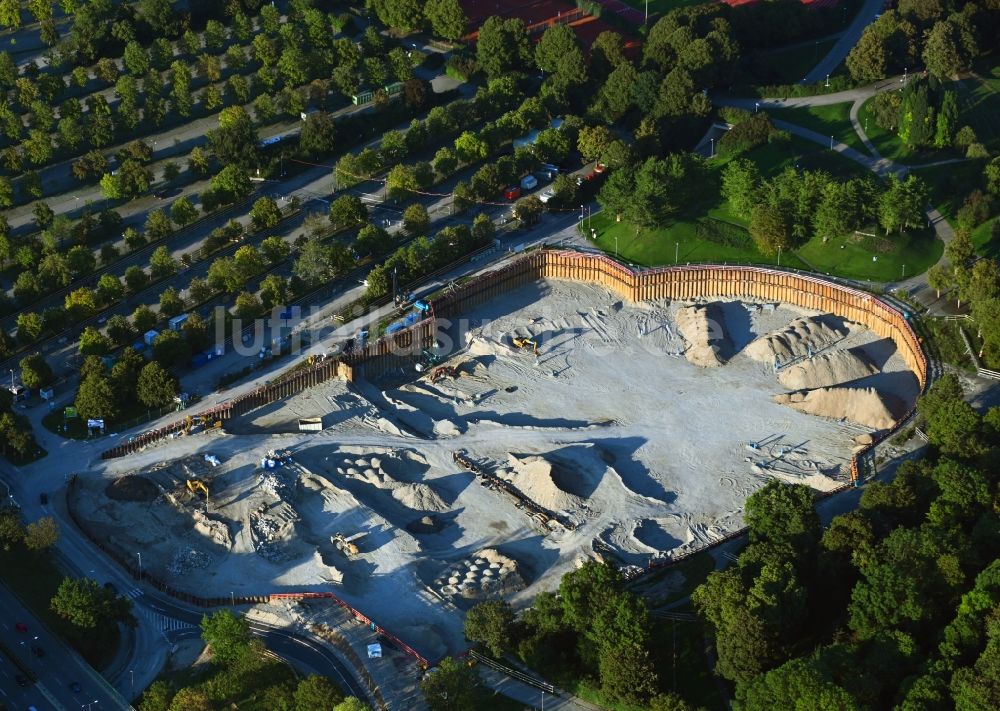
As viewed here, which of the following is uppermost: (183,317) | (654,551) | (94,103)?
(94,103)

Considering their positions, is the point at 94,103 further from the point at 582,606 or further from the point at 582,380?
the point at 582,606

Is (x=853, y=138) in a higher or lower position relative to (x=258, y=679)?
higher

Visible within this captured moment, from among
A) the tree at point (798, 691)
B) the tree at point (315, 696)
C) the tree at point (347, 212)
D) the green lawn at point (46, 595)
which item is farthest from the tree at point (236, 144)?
the tree at point (798, 691)

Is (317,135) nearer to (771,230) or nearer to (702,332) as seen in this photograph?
(771,230)

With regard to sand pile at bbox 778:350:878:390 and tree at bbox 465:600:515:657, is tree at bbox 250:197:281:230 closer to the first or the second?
sand pile at bbox 778:350:878:390

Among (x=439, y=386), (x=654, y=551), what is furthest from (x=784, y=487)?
(x=439, y=386)

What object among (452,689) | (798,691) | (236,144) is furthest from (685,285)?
(452,689)
